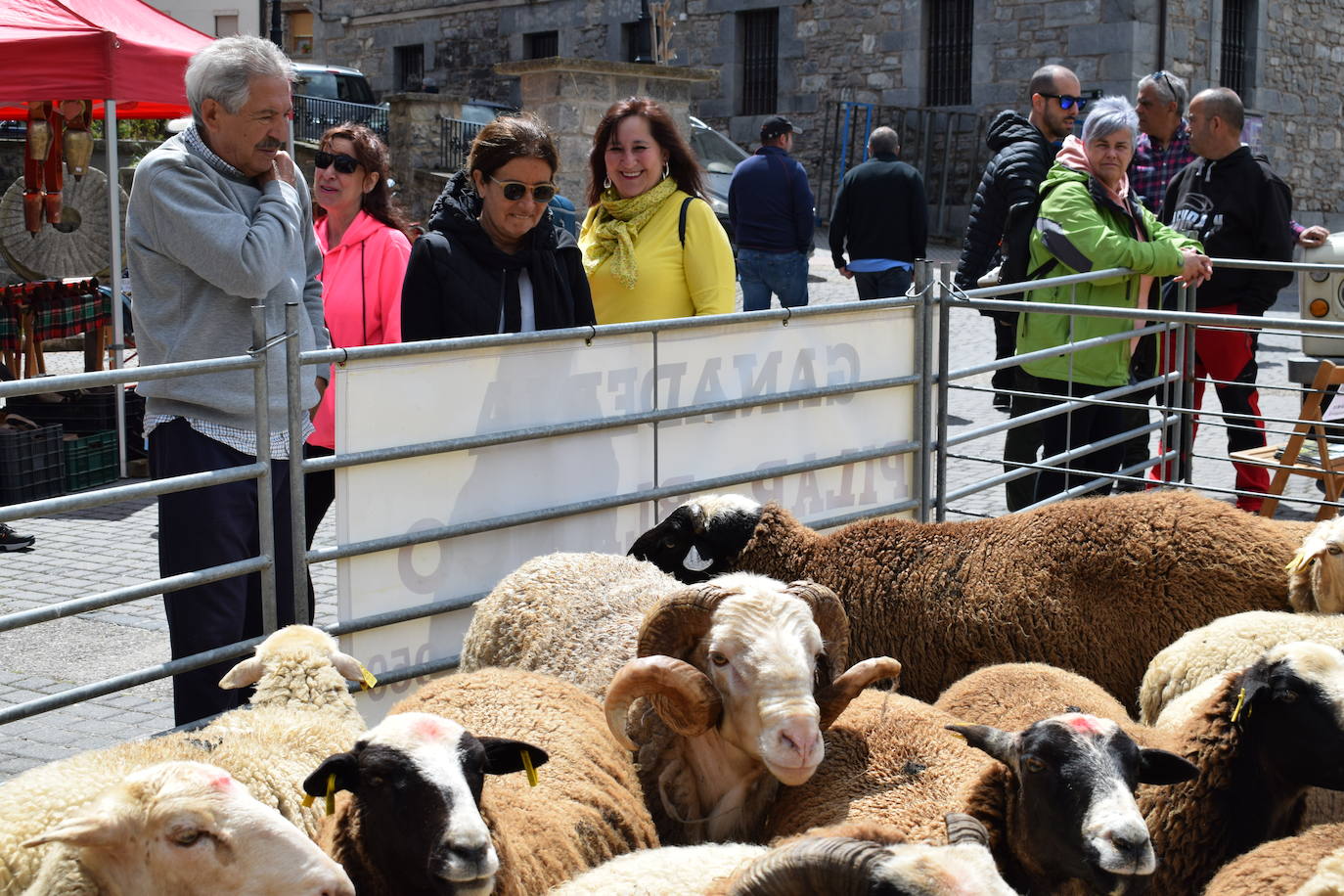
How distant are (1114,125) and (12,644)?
5.31m

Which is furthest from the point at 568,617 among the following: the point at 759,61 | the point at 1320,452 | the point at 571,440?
the point at 759,61

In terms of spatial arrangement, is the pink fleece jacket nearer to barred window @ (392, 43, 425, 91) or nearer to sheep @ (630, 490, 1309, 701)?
sheep @ (630, 490, 1309, 701)

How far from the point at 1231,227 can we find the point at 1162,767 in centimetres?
530

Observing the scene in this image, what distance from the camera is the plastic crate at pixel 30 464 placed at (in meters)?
8.55

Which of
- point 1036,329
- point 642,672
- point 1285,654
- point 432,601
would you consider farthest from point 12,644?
point 1285,654

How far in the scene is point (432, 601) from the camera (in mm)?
4281

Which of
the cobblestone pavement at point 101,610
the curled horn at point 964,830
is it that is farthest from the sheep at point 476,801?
the cobblestone pavement at point 101,610

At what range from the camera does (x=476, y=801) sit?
9.16 feet

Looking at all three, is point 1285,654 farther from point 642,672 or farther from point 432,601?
point 432,601

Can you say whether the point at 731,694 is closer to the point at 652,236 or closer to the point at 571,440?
the point at 571,440

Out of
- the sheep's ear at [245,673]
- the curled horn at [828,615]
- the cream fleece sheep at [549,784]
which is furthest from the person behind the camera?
the sheep's ear at [245,673]

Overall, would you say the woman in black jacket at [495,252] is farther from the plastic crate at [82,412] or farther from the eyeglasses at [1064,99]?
the plastic crate at [82,412]

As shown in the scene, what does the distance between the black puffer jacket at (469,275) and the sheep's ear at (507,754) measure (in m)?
1.96

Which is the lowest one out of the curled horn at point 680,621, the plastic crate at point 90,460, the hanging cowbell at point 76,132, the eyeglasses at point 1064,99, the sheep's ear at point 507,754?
the plastic crate at point 90,460
